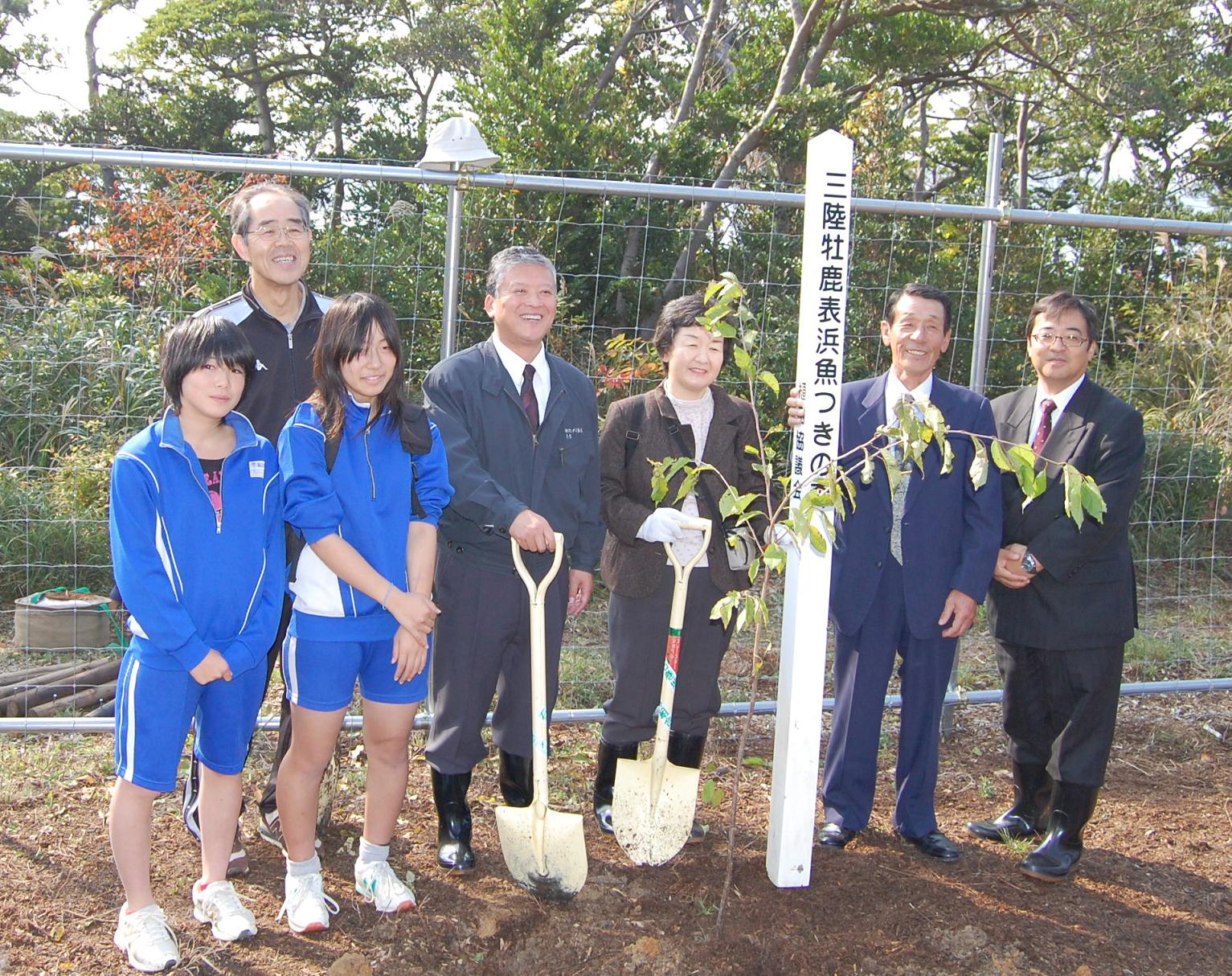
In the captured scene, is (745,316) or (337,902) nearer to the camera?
(745,316)

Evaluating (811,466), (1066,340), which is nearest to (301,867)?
(811,466)

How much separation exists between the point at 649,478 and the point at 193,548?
1.43 meters

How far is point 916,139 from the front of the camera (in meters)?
18.0

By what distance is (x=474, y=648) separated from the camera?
11.0ft

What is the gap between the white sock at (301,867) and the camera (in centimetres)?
306

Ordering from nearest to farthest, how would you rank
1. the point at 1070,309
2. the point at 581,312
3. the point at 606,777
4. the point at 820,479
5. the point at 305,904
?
the point at 820,479
the point at 305,904
the point at 1070,309
the point at 606,777
the point at 581,312

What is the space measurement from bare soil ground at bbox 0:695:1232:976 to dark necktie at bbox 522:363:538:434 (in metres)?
1.42

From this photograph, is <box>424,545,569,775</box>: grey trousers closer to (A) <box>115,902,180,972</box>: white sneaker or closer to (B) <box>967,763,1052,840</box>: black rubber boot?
(A) <box>115,902,180,972</box>: white sneaker

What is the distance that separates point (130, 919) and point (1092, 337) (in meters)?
3.39

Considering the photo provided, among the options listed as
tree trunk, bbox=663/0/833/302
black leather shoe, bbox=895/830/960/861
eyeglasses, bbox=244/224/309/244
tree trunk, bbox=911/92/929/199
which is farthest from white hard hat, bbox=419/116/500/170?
tree trunk, bbox=911/92/929/199

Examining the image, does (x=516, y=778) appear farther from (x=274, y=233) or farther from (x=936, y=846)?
(x=274, y=233)

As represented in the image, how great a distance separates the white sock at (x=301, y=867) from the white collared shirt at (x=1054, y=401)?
8.68 ft

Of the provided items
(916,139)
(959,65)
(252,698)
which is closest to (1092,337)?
(252,698)

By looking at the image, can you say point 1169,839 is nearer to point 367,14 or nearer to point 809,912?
point 809,912
